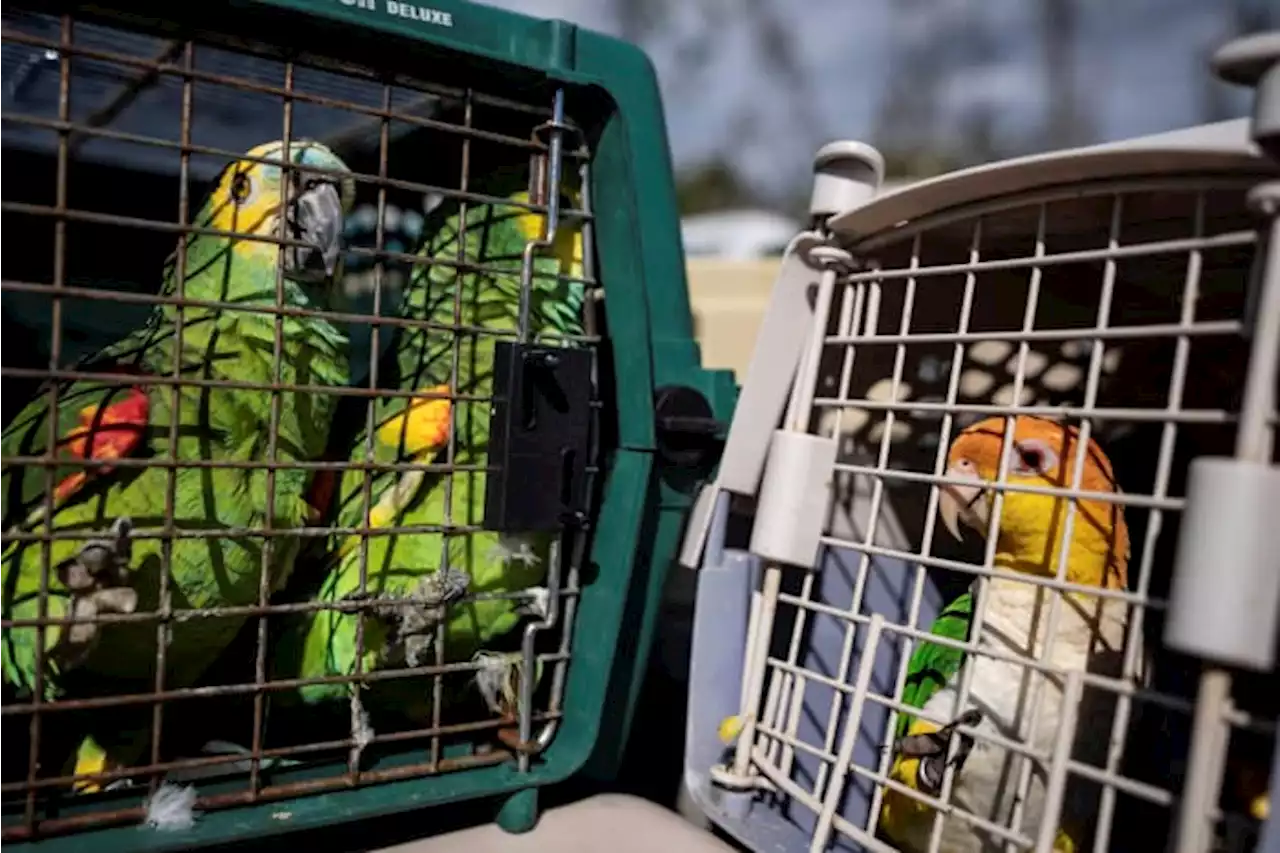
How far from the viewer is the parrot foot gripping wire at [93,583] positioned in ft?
2.39

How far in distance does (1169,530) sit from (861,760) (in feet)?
1.25

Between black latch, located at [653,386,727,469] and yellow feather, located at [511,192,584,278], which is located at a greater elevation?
yellow feather, located at [511,192,584,278]

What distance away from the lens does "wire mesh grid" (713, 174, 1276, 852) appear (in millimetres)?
625

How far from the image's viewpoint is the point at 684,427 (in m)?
0.93

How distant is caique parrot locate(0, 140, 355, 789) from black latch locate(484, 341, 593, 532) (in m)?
0.16

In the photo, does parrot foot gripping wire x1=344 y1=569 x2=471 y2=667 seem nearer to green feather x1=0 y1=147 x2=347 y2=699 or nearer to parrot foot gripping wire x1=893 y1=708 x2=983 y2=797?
green feather x1=0 y1=147 x2=347 y2=699

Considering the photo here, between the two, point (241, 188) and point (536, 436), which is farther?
point (241, 188)

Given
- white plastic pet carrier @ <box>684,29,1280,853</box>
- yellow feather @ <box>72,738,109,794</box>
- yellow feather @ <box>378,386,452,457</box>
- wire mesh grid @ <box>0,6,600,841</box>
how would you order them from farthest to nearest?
1. yellow feather @ <box>378,386,452,457</box>
2. yellow feather @ <box>72,738,109,794</box>
3. wire mesh grid @ <box>0,6,600,841</box>
4. white plastic pet carrier @ <box>684,29,1280,853</box>

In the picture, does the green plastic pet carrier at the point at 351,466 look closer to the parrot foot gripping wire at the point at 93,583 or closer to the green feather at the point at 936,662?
the parrot foot gripping wire at the point at 93,583

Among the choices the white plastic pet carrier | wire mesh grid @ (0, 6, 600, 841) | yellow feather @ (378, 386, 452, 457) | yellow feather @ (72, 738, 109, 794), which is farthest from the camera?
yellow feather @ (378, 386, 452, 457)

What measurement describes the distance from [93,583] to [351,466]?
0.20 metres

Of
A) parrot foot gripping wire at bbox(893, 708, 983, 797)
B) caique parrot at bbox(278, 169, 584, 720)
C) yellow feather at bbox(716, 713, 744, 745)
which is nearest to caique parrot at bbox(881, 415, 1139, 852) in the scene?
parrot foot gripping wire at bbox(893, 708, 983, 797)

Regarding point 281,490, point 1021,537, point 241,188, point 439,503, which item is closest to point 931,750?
point 1021,537

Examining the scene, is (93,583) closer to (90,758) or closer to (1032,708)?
(90,758)
